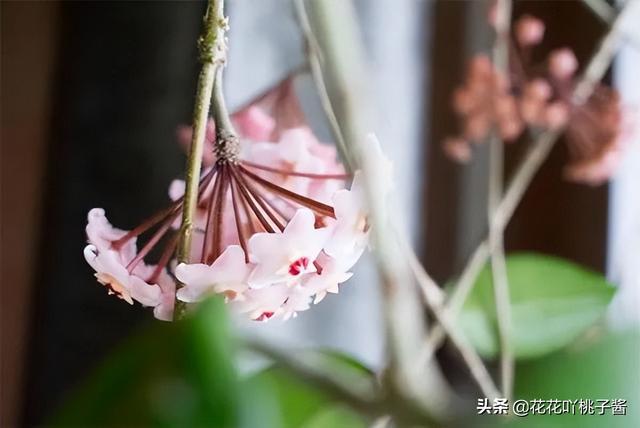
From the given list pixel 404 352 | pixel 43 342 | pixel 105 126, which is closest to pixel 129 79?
pixel 105 126

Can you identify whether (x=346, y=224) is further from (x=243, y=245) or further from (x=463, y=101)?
(x=463, y=101)

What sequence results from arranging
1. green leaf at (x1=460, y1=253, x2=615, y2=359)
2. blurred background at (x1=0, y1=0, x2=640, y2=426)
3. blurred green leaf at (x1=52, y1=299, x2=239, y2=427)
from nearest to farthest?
blurred green leaf at (x1=52, y1=299, x2=239, y2=427) < green leaf at (x1=460, y1=253, x2=615, y2=359) < blurred background at (x1=0, y1=0, x2=640, y2=426)

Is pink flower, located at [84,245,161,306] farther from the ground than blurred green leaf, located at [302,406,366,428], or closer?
farther from the ground

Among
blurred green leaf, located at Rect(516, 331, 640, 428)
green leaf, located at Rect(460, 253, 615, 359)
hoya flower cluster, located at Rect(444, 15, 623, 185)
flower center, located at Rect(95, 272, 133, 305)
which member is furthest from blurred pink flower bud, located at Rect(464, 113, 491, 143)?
flower center, located at Rect(95, 272, 133, 305)

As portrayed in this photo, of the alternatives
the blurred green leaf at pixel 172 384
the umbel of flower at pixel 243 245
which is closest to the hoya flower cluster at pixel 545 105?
the umbel of flower at pixel 243 245

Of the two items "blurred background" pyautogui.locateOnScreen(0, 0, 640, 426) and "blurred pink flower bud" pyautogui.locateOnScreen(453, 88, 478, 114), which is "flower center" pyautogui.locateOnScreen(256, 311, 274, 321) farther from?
"blurred pink flower bud" pyautogui.locateOnScreen(453, 88, 478, 114)

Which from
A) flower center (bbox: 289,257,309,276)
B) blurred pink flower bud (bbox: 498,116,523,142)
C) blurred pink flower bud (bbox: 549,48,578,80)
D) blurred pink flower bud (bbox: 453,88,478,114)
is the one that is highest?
blurred pink flower bud (bbox: 549,48,578,80)
